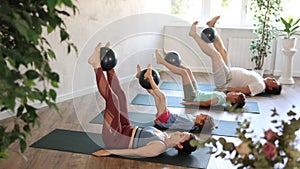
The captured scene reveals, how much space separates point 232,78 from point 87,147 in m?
2.63

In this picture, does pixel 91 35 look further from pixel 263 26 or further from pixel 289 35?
pixel 289 35

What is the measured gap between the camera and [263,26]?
18.1 feet

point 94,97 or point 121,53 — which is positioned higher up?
point 121,53

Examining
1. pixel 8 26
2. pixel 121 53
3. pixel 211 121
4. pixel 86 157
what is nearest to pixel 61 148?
pixel 86 157

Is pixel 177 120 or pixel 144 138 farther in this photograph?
pixel 177 120

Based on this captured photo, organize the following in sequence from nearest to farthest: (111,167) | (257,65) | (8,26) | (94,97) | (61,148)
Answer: (8,26), (111,167), (61,148), (94,97), (257,65)

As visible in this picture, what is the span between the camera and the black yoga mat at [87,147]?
2715 millimetres

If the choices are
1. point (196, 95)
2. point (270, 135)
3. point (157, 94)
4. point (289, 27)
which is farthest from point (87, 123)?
point (289, 27)

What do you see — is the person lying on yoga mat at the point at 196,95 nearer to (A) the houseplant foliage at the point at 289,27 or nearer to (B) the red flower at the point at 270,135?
(A) the houseplant foliage at the point at 289,27

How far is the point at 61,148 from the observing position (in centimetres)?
289

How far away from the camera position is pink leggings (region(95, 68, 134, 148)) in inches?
105

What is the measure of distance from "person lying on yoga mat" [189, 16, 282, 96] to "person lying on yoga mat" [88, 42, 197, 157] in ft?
7.04

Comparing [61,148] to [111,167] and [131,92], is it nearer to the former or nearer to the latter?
[111,167]

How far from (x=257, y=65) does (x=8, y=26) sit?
5.24 metres
